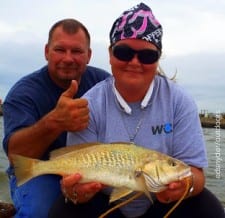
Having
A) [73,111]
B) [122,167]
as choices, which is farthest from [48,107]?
[122,167]

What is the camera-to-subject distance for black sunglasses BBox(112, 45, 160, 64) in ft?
12.4

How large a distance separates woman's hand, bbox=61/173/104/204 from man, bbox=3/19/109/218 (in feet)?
1.70

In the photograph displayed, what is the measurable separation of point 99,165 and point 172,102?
93 cm

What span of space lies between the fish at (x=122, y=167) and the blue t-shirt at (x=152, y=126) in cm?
38

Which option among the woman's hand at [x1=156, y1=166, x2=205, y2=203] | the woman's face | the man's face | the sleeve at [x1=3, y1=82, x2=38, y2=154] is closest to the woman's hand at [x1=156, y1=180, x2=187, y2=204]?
the woman's hand at [x1=156, y1=166, x2=205, y2=203]

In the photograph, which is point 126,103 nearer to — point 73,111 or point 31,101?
point 73,111

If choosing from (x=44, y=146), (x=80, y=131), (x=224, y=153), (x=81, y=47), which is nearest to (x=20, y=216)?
(x=44, y=146)

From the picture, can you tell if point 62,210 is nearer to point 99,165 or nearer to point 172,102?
point 99,165

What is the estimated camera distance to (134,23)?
3885 millimetres

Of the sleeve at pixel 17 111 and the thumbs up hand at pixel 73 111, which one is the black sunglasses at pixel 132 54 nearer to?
the thumbs up hand at pixel 73 111

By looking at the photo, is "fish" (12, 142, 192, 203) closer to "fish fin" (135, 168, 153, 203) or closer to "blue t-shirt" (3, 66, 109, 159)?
"fish fin" (135, 168, 153, 203)

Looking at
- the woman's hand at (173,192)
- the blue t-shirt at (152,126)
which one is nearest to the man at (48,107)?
the blue t-shirt at (152,126)

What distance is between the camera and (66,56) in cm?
481

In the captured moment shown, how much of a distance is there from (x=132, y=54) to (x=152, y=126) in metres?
0.60
